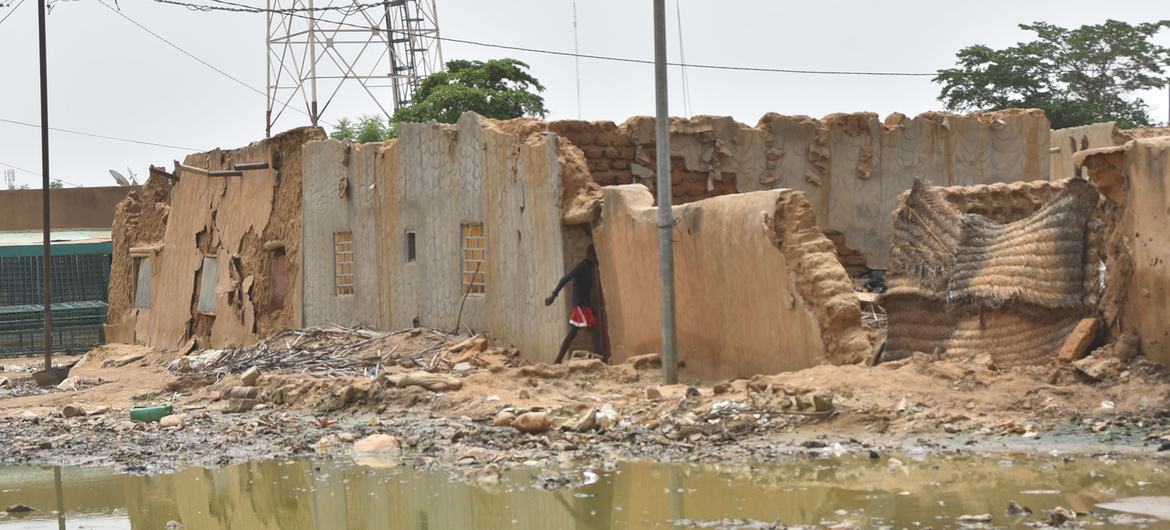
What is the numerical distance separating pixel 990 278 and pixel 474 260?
6.71 m

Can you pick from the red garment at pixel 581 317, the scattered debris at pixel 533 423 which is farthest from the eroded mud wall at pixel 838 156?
the scattered debris at pixel 533 423

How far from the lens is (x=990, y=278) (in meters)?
11.1

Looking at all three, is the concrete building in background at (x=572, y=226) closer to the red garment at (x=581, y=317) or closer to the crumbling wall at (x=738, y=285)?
the crumbling wall at (x=738, y=285)

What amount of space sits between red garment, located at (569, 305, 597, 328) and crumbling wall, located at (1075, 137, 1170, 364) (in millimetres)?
5255

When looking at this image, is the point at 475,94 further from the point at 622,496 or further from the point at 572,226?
the point at 622,496

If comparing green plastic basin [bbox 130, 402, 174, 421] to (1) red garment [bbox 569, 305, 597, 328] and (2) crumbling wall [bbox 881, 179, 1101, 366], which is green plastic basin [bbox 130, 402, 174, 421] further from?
(2) crumbling wall [bbox 881, 179, 1101, 366]

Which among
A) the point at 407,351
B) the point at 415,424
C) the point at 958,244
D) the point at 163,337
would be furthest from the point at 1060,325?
the point at 163,337

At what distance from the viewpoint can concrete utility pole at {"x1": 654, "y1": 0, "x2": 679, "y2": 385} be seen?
12.1m

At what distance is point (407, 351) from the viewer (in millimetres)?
16406

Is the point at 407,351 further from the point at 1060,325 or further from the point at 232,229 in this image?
the point at 1060,325

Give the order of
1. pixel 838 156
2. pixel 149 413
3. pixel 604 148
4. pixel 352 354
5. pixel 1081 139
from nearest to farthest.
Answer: pixel 149 413
pixel 604 148
pixel 352 354
pixel 838 156
pixel 1081 139

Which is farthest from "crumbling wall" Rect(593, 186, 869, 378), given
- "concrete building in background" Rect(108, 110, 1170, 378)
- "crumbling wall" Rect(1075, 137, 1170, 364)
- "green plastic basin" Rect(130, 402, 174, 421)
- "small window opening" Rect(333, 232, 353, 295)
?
"small window opening" Rect(333, 232, 353, 295)

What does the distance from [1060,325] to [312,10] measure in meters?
23.5

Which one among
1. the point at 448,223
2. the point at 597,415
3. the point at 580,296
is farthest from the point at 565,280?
the point at 597,415
